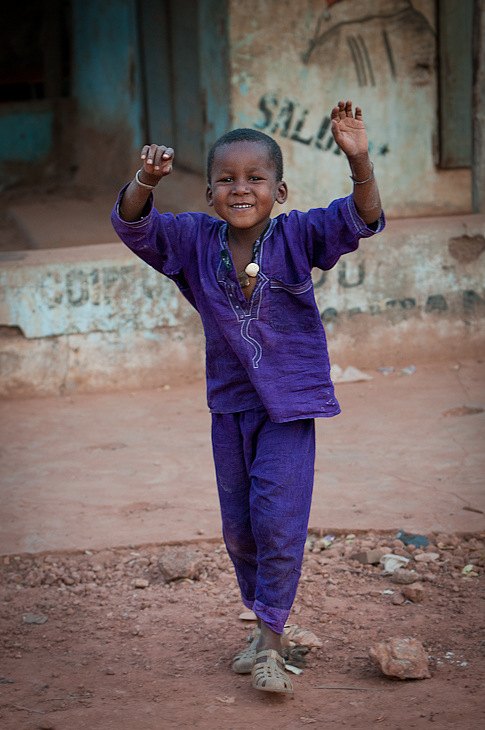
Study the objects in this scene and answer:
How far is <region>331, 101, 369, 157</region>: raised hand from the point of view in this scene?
1789 millimetres

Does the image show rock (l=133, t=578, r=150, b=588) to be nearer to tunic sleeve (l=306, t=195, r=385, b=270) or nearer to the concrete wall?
tunic sleeve (l=306, t=195, r=385, b=270)

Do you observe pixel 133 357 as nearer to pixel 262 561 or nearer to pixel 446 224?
pixel 446 224

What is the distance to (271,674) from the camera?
1.87m

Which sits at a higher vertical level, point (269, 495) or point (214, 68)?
point (214, 68)

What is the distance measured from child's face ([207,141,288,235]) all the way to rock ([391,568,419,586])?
132cm

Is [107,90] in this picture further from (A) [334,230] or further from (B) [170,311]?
(A) [334,230]

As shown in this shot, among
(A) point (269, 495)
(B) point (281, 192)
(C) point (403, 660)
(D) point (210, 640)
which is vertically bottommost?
(D) point (210, 640)

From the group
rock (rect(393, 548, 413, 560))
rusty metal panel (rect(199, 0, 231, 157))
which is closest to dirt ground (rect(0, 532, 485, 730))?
rock (rect(393, 548, 413, 560))

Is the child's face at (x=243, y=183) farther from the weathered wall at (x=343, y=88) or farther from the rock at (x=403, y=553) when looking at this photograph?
the weathered wall at (x=343, y=88)

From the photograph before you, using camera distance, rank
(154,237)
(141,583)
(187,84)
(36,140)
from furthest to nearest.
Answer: (36,140) < (187,84) < (141,583) < (154,237)

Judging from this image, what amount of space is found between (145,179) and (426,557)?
1.67 metres

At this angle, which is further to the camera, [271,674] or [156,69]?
[156,69]

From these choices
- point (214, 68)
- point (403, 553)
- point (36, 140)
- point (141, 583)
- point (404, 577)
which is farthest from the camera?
point (36, 140)

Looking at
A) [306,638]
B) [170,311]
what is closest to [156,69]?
[170,311]
